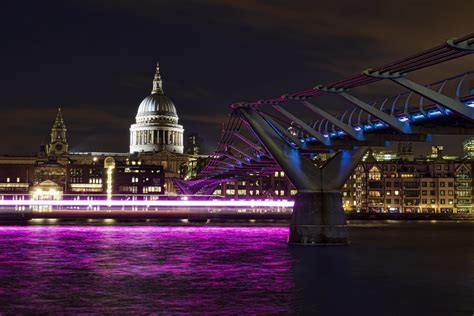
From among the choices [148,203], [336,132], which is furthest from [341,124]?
[148,203]

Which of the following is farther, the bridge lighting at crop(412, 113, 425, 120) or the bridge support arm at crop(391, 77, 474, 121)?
the bridge lighting at crop(412, 113, 425, 120)

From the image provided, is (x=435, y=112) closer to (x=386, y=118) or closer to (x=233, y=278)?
(x=386, y=118)

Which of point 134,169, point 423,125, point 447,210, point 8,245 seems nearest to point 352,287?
point 423,125

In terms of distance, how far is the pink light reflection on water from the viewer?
29672 millimetres

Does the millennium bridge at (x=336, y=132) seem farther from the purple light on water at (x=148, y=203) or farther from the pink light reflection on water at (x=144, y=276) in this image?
the purple light on water at (x=148, y=203)

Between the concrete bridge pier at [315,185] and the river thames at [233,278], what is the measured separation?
1264 mm

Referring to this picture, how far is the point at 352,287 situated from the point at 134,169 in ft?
522

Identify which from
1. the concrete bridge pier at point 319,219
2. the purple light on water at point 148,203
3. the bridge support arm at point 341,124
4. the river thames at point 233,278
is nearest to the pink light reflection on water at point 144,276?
the river thames at point 233,278

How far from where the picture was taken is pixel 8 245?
185 feet

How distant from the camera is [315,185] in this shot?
164 feet

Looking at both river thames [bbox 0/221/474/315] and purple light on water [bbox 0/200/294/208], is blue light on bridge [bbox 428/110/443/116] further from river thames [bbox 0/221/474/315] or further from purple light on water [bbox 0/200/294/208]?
purple light on water [bbox 0/200/294/208]

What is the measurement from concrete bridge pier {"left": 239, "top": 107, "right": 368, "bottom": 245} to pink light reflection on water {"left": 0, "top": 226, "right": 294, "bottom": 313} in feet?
9.91

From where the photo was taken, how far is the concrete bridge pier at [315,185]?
→ 50125mm

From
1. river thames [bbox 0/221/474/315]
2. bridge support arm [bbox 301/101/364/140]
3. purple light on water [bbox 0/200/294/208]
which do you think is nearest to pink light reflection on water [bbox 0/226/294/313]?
river thames [bbox 0/221/474/315]
